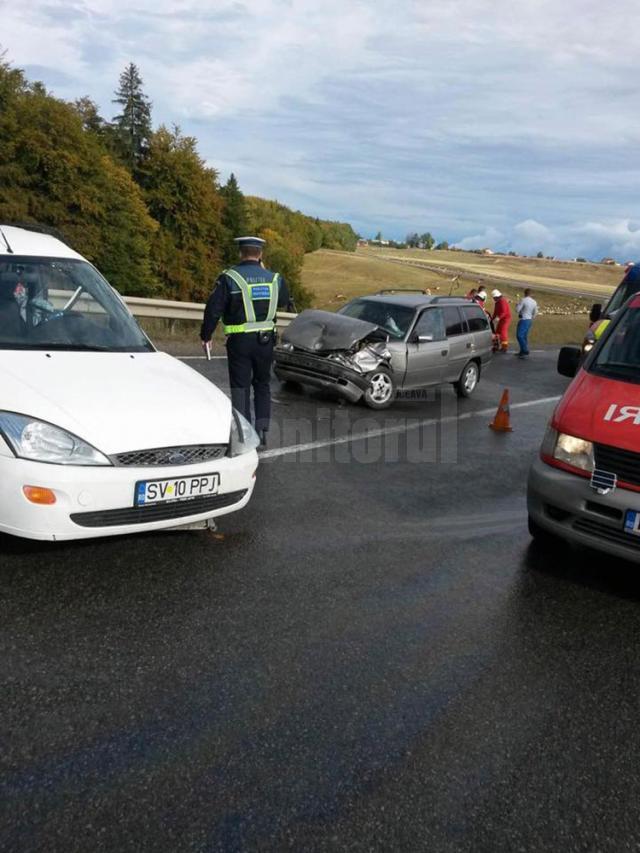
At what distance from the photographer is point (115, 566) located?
4.11 meters

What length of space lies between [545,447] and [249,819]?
10.3ft

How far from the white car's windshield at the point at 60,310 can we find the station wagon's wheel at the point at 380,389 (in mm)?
4837

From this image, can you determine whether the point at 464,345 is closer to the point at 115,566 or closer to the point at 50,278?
the point at 50,278

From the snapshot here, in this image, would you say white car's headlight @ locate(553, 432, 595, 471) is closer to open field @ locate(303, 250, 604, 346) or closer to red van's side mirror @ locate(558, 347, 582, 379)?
red van's side mirror @ locate(558, 347, 582, 379)

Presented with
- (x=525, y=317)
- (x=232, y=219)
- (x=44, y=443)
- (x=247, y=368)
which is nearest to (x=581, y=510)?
(x=44, y=443)

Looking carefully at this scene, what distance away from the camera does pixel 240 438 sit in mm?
4633

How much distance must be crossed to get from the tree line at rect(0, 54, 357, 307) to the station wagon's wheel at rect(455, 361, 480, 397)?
35.9 meters

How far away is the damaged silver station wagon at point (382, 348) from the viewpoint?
9711 millimetres

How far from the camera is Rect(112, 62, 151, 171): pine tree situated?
205 feet

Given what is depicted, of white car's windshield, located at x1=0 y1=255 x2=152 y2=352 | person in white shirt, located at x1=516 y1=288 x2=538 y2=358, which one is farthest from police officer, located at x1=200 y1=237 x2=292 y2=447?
person in white shirt, located at x1=516 y1=288 x2=538 y2=358

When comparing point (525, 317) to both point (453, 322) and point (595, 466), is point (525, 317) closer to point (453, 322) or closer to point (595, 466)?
point (453, 322)

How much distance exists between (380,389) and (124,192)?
5006 cm

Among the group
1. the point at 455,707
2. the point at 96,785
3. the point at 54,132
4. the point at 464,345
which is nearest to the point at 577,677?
the point at 455,707

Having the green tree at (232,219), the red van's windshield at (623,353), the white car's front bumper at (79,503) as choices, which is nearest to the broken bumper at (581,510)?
the red van's windshield at (623,353)
